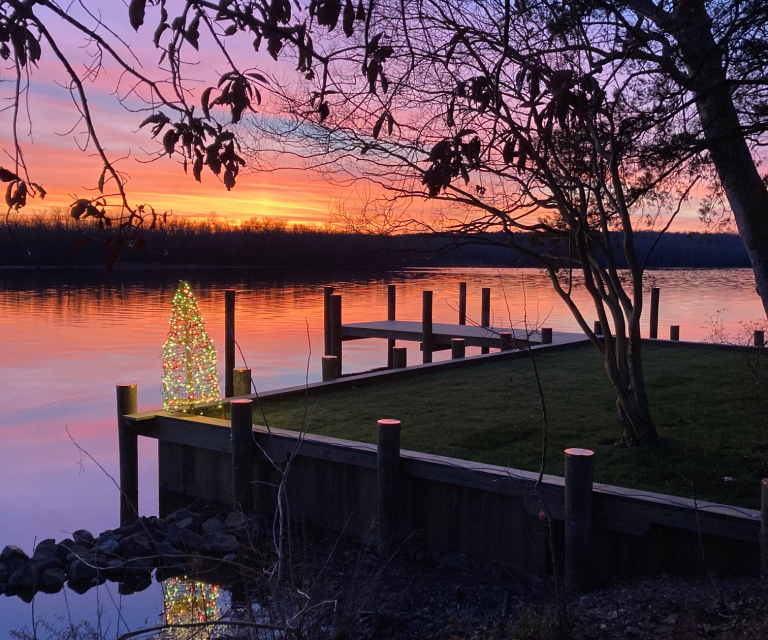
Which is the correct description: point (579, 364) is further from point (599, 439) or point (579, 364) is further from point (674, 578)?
point (674, 578)

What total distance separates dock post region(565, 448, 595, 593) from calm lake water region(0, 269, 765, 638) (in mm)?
1405

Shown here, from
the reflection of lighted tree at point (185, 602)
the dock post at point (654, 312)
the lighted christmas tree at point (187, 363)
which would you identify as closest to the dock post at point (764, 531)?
the reflection of lighted tree at point (185, 602)

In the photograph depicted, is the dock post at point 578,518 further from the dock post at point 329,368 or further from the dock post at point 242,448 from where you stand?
the dock post at point 329,368

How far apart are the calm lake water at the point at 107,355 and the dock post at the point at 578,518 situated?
140 centimetres

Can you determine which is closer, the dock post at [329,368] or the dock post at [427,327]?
the dock post at [329,368]

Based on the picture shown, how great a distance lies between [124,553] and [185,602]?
3.22 feet

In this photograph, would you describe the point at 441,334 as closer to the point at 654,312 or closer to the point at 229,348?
the point at 229,348

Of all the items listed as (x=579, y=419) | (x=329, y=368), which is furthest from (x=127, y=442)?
(x=579, y=419)

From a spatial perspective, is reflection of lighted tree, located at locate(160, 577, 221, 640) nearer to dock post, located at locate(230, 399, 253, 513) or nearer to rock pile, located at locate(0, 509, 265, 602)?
rock pile, located at locate(0, 509, 265, 602)

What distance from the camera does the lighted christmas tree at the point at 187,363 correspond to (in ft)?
30.8

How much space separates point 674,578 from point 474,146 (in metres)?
4.08

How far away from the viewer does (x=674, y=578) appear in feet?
18.7

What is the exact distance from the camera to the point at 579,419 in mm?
8992

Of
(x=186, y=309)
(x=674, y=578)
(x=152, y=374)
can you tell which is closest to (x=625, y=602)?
(x=674, y=578)
